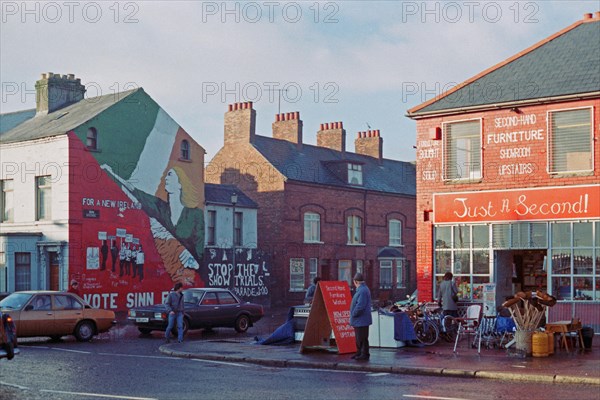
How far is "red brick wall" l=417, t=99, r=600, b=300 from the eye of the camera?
2402cm

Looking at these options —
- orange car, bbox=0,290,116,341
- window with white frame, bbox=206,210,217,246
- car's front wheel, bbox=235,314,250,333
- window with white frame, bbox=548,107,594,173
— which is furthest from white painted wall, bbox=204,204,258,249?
window with white frame, bbox=548,107,594,173

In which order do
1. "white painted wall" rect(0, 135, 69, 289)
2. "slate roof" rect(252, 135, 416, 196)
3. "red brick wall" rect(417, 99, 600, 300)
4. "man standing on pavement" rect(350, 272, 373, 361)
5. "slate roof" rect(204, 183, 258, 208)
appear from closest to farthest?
"man standing on pavement" rect(350, 272, 373, 361)
"red brick wall" rect(417, 99, 600, 300)
"white painted wall" rect(0, 135, 69, 289)
"slate roof" rect(204, 183, 258, 208)
"slate roof" rect(252, 135, 416, 196)

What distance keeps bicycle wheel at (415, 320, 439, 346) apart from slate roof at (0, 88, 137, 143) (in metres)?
21.6

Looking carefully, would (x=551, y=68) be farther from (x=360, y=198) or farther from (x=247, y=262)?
(x=360, y=198)

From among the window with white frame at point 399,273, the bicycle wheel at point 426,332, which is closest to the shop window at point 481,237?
the bicycle wheel at point 426,332

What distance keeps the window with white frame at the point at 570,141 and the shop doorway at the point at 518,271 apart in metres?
2.73

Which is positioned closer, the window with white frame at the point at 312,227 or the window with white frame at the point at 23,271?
the window with white frame at the point at 23,271

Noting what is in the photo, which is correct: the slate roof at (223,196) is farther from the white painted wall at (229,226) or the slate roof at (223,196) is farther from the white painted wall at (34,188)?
the white painted wall at (34,188)

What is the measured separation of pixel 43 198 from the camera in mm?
38500

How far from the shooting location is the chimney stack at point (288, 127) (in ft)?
176

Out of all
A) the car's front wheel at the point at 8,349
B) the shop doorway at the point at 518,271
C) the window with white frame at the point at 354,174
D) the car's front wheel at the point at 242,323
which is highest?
the window with white frame at the point at 354,174

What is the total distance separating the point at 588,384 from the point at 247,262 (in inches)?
1283

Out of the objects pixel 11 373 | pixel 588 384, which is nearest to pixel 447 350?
pixel 588 384

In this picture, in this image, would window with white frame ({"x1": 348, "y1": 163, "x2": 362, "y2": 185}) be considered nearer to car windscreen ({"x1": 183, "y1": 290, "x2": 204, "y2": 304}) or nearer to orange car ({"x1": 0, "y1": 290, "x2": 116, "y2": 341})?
car windscreen ({"x1": 183, "y1": 290, "x2": 204, "y2": 304})
